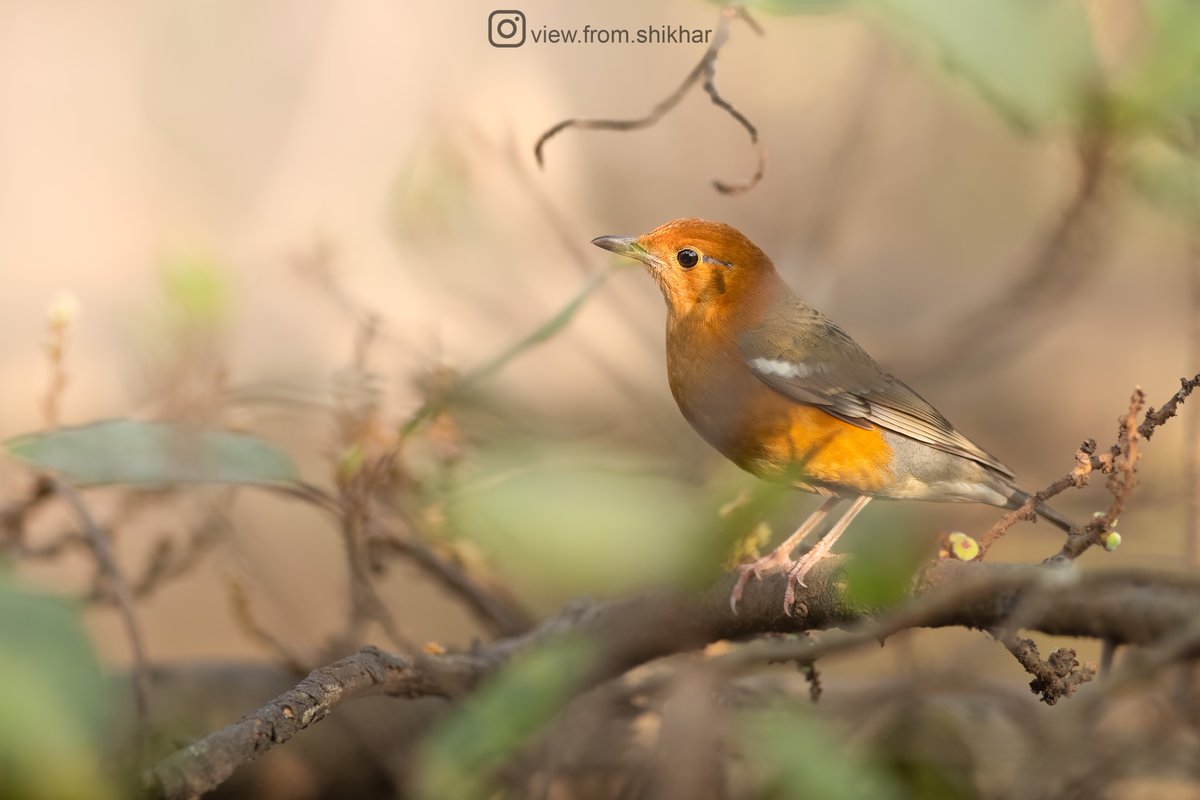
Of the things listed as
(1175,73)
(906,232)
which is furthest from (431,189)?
(906,232)

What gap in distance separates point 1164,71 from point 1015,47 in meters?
0.22

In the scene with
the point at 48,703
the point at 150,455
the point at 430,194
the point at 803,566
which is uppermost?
the point at 430,194

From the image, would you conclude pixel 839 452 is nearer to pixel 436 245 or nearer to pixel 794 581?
pixel 794 581

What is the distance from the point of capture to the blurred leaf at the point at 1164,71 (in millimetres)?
1608

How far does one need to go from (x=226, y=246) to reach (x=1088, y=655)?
3.48m

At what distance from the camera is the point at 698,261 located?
2547 mm

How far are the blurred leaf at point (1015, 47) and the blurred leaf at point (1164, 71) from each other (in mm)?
64

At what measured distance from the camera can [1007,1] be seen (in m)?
1.60

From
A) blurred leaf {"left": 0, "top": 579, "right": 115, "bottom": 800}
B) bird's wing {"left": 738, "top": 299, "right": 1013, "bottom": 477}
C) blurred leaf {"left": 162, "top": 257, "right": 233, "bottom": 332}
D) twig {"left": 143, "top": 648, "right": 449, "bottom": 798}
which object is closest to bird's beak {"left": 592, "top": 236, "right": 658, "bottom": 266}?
bird's wing {"left": 738, "top": 299, "right": 1013, "bottom": 477}

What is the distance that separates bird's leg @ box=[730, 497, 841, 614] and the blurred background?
26 centimetres

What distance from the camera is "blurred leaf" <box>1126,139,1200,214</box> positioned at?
2.07 m

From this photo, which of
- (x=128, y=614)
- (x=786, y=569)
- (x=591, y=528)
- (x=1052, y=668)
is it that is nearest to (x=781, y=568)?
(x=786, y=569)

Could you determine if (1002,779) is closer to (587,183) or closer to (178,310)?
(178,310)

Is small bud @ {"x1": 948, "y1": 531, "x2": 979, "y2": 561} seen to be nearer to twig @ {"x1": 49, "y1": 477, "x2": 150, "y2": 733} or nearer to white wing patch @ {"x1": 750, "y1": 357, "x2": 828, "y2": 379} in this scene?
white wing patch @ {"x1": 750, "y1": 357, "x2": 828, "y2": 379}
